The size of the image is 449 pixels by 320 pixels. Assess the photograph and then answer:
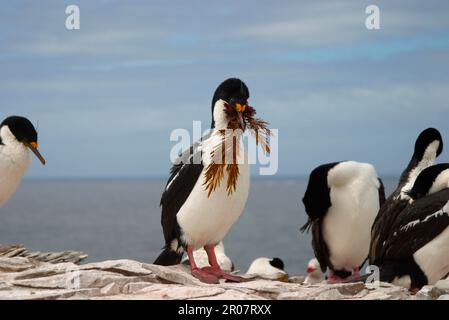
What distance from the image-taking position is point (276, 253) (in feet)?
190

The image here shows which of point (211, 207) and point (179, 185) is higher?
point (179, 185)

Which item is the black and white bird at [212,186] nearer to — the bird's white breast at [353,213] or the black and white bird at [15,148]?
the bird's white breast at [353,213]

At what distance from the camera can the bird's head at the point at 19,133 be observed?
13906mm

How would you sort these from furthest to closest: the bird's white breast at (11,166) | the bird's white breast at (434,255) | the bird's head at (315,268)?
the bird's head at (315,268), the bird's white breast at (11,166), the bird's white breast at (434,255)

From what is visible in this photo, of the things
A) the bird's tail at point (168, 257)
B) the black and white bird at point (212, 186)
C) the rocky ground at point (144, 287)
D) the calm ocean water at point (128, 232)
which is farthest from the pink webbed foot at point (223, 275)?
the calm ocean water at point (128, 232)

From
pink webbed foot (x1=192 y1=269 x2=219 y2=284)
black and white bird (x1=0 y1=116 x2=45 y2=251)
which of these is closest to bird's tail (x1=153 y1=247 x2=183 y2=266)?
pink webbed foot (x1=192 y1=269 x2=219 y2=284)

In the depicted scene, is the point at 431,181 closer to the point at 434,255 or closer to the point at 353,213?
the point at 434,255

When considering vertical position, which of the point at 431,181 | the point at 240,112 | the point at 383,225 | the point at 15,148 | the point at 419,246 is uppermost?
the point at 240,112

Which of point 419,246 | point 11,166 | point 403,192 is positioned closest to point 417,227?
point 419,246

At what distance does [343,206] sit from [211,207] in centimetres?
226

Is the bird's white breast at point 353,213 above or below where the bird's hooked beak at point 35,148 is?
below

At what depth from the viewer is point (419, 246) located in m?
10.5
